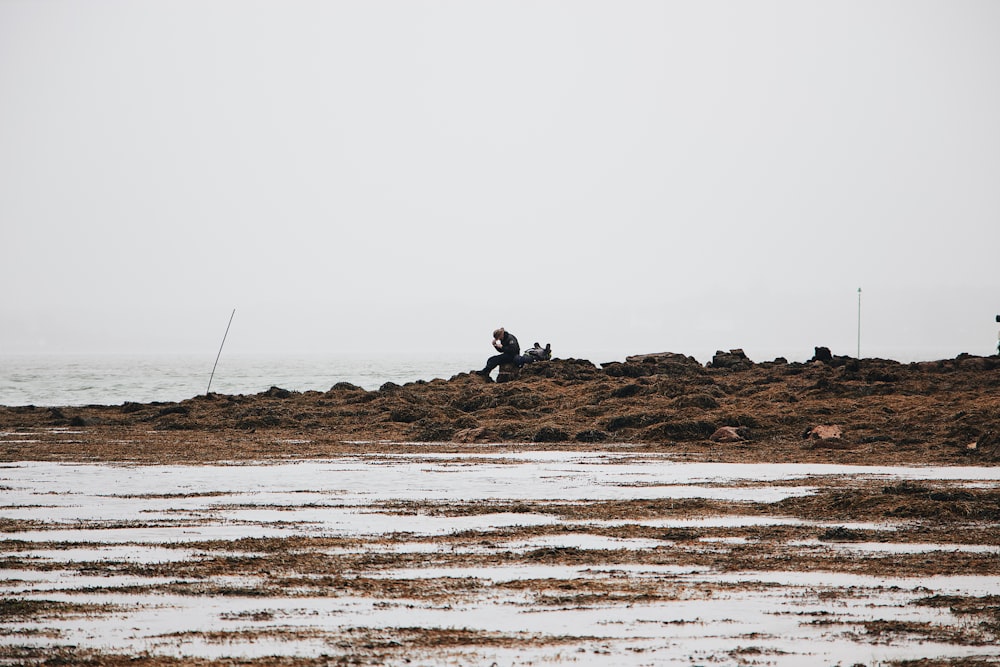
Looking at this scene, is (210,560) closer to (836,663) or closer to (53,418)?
(836,663)

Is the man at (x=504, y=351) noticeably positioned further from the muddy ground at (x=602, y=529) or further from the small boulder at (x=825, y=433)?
the small boulder at (x=825, y=433)

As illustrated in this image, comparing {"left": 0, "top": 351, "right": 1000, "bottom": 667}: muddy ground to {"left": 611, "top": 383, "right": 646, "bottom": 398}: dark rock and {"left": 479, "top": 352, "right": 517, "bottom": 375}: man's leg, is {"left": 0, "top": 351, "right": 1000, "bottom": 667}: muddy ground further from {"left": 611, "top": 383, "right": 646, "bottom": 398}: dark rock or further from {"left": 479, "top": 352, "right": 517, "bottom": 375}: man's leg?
{"left": 479, "top": 352, "right": 517, "bottom": 375}: man's leg

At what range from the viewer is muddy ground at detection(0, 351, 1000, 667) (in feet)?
19.5

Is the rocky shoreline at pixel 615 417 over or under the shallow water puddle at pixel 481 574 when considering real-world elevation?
over

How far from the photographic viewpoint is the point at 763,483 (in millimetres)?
13203

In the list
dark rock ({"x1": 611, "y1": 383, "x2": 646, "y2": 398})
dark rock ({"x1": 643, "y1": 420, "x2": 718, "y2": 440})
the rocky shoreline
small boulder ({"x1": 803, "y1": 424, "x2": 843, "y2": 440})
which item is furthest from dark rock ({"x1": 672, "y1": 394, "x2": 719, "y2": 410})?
small boulder ({"x1": 803, "y1": 424, "x2": 843, "y2": 440})

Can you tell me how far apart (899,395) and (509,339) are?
38.2 feet

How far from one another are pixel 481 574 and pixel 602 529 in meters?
2.23

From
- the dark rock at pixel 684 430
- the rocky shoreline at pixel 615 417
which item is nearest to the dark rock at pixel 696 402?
the rocky shoreline at pixel 615 417

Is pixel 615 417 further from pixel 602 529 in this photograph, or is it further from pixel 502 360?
pixel 602 529

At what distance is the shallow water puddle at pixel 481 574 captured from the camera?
19.1ft

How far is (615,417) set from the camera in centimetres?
2195

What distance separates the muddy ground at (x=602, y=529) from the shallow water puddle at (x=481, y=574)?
3 centimetres

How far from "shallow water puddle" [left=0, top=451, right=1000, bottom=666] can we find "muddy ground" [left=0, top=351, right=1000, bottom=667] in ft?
0.11
